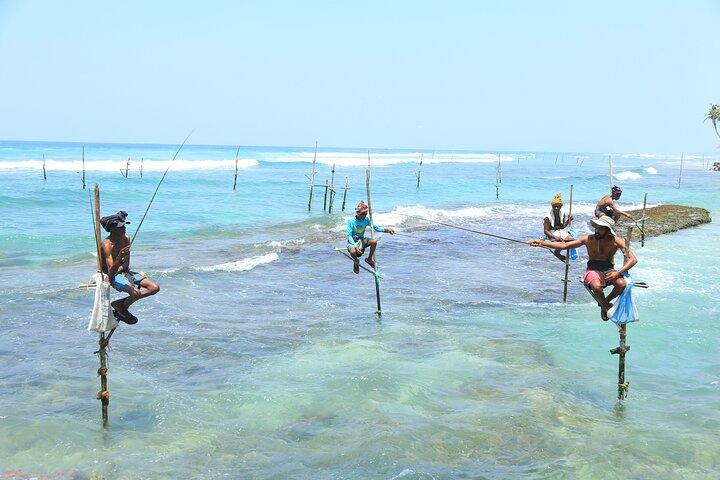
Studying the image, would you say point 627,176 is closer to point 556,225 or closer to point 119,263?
point 556,225

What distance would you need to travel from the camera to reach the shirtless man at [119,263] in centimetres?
731

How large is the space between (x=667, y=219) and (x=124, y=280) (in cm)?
2376

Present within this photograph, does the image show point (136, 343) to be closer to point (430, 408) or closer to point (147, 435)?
point (147, 435)

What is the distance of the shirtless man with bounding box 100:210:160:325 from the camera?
7.31 m

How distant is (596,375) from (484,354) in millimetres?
1803

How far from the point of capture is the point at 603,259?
27.1 ft

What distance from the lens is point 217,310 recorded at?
13305mm

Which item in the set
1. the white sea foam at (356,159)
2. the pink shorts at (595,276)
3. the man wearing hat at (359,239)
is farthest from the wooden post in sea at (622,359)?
the white sea foam at (356,159)

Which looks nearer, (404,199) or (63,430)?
(63,430)

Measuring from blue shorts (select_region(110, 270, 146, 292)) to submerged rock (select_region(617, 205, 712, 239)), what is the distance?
62.5 feet

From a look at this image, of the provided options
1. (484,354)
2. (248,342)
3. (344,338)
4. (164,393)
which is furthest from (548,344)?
(164,393)

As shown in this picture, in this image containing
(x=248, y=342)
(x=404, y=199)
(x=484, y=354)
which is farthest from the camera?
(x=404, y=199)

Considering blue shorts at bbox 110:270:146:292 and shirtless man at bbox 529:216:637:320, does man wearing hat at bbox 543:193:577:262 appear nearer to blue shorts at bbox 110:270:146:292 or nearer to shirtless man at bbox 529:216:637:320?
shirtless man at bbox 529:216:637:320

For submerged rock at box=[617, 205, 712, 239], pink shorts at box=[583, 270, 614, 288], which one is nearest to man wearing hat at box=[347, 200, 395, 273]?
pink shorts at box=[583, 270, 614, 288]
